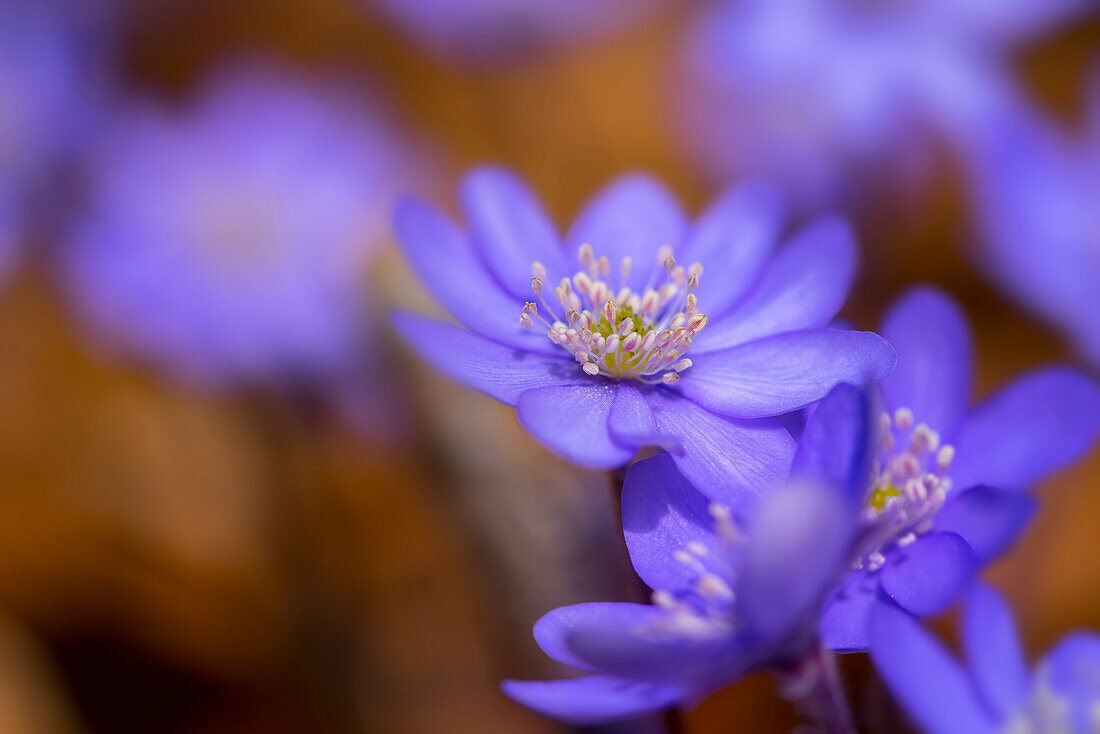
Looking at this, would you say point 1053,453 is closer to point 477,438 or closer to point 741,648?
point 741,648

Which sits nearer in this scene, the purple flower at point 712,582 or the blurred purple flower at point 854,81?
the purple flower at point 712,582

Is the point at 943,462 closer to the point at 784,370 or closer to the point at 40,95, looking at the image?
the point at 784,370

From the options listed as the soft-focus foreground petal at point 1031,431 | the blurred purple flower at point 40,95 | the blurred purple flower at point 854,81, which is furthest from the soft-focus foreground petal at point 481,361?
the blurred purple flower at point 40,95

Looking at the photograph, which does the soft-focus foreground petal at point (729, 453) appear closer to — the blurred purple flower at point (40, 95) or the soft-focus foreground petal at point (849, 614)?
the soft-focus foreground petal at point (849, 614)

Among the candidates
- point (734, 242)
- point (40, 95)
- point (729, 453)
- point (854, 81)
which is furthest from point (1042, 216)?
point (40, 95)

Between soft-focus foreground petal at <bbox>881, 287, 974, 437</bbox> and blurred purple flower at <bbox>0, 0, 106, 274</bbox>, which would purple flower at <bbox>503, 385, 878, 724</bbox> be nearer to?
soft-focus foreground petal at <bbox>881, 287, 974, 437</bbox>

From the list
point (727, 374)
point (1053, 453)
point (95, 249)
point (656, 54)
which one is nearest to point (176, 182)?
point (95, 249)
